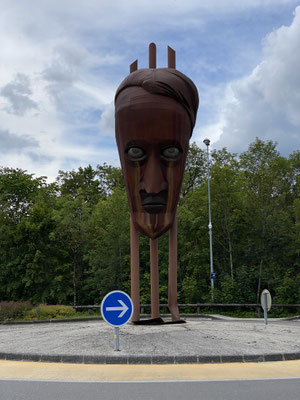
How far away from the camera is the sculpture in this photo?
1247cm

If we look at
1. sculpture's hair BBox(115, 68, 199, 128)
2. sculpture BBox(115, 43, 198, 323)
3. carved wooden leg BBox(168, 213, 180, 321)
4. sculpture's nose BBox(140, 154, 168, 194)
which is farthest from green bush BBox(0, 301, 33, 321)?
sculpture's hair BBox(115, 68, 199, 128)

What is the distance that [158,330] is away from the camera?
11.0 metres

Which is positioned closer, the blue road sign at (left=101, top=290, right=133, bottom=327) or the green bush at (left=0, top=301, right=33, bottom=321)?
the blue road sign at (left=101, top=290, right=133, bottom=327)

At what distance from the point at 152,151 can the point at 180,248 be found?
1785cm

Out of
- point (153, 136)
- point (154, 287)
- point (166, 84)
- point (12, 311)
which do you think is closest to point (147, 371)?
point (154, 287)

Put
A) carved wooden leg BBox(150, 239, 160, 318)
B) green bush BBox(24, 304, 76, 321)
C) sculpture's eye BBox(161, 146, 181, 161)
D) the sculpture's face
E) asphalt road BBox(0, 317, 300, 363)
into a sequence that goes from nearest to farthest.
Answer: asphalt road BBox(0, 317, 300, 363)
the sculpture's face
sculpture's eye BBox(161, 146, 181, 161)
carved wooden leg BBox(150, 239, 160, 318)
green bush BBox(24, 304, 76, 321)

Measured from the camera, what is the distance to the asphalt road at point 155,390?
5227mm

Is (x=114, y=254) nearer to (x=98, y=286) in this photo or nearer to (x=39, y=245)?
(x=98, y=286)

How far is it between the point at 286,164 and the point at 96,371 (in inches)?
1367

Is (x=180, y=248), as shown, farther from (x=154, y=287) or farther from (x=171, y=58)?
(x=171, y=58)

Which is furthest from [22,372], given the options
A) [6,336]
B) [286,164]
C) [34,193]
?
[286,164]

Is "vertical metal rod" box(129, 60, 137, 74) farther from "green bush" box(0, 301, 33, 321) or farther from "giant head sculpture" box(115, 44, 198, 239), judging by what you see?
"green bush" box(0, 301, 33, 321)

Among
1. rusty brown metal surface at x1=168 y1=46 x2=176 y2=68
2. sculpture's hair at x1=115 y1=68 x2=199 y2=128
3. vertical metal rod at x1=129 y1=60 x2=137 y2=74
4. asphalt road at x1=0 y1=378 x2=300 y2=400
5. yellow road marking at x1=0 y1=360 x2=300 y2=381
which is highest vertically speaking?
rusty brown metal surface at x1=168 y1=46 x2=176 y2=68

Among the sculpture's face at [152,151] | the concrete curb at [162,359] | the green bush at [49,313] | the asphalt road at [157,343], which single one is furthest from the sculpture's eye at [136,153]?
the green bush at [49,313]
